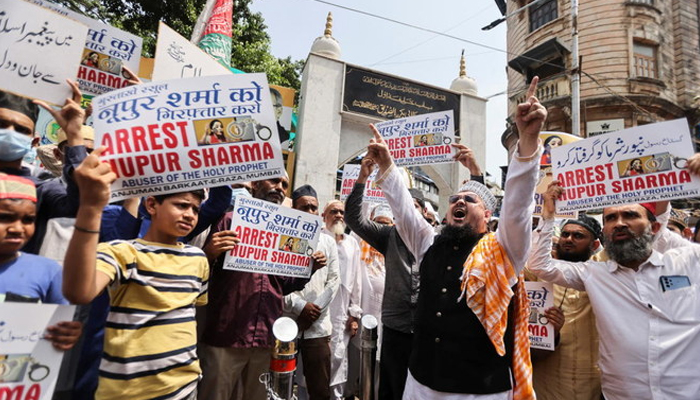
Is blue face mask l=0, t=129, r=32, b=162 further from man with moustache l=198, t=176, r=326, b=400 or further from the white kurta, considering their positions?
the white kurta

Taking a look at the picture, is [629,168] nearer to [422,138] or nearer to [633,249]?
[633,249]

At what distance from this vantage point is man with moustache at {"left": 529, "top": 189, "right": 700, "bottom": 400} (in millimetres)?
2254

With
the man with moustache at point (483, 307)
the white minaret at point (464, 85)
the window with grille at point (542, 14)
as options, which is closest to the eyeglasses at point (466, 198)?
the man with moustache at point (483, 307)

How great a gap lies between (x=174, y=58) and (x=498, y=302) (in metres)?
2.84

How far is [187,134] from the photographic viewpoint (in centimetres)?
205

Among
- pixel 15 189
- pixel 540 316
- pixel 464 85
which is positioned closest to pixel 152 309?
pixel 15 189

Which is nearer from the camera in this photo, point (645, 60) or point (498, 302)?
point (498, 302)

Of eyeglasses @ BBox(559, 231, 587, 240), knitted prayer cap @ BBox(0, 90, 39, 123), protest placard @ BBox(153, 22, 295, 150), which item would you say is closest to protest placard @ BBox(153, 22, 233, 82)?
protest placard @ BBox(153, 22, 295, 150)

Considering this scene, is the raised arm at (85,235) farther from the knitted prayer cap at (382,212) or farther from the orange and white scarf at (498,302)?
the knitted prayer cap at (382,212)

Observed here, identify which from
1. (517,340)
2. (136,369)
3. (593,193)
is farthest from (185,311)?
(593,193)

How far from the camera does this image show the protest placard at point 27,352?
1241 mm

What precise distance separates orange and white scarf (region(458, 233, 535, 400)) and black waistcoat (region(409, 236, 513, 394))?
5cm

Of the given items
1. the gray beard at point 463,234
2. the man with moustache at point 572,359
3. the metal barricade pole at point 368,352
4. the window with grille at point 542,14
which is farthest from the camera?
the window with grille at point 542,14

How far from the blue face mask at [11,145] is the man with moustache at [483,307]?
2205 mm
